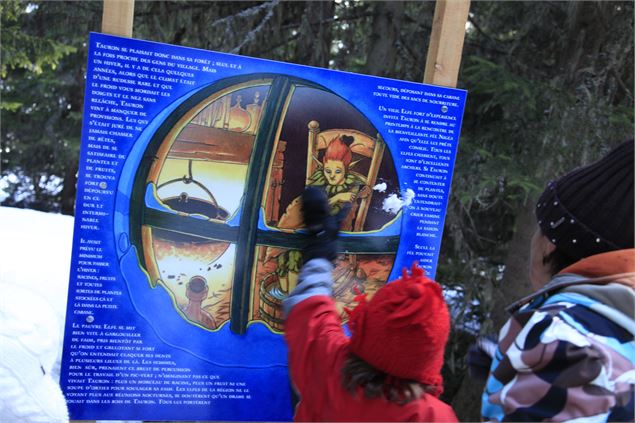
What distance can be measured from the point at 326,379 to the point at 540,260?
28.0 inches

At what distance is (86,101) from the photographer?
2100 millimetres

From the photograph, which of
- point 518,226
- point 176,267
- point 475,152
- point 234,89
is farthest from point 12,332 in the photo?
point 518,226

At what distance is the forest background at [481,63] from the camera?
4.76 meters

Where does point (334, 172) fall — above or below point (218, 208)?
above

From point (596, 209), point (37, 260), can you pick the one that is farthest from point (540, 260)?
point (37, 260)

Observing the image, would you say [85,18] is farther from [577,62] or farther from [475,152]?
[577,62]

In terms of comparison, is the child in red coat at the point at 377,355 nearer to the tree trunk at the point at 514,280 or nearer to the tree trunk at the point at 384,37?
the tree trunk at the point at 384,37

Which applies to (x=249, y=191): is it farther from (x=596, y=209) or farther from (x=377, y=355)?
(x=596, y=209)

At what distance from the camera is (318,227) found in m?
2.06

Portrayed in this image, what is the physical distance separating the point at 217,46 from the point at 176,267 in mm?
3243

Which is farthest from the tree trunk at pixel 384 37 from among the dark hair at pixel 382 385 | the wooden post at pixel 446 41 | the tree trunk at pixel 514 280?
the dark hair at pixel 382 385

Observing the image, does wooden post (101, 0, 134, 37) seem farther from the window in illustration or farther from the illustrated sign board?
the window in illustration

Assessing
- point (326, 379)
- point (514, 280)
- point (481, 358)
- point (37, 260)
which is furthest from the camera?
point (514, 280)

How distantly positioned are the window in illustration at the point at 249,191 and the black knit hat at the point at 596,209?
41.8 inches
